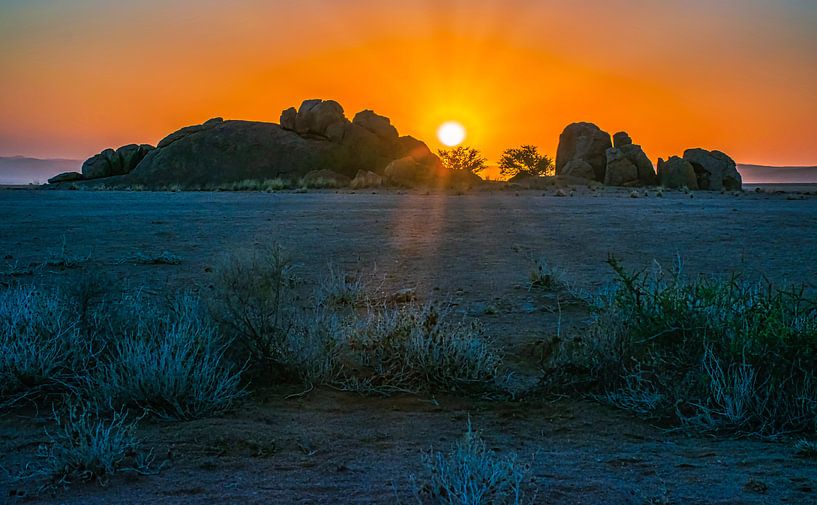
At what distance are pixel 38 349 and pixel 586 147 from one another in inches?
1897

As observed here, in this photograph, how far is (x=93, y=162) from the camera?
49375mm

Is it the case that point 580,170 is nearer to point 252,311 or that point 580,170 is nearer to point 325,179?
point 325,179

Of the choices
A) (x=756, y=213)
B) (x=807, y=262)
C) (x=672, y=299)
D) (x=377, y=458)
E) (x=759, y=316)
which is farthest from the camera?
(x=756, y=213)

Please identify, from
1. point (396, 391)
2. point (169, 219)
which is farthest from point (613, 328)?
point (169, 219)

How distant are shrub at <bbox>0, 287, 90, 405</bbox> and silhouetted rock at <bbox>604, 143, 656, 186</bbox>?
143 feet

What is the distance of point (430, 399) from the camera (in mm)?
5469

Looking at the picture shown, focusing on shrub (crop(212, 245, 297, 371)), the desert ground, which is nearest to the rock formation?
the desert ground

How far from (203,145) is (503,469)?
46513 millimetres

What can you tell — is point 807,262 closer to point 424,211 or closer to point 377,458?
point 377,458

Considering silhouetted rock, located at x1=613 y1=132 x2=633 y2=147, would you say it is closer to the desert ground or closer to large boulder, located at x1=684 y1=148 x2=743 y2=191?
large boulder, located at x1=684 y1=148 x2=743 y2=191

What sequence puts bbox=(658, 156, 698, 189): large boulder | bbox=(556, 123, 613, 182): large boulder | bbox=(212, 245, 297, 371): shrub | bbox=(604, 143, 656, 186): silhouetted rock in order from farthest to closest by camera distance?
bbox=(556, 123, 613, 182): large boulder, bbox=(604, 143, 656, 186): silhouetted rock, bbox=(658, 156, 698, 189): large boulder, bbox=(212, 245, 297, 371): shrub

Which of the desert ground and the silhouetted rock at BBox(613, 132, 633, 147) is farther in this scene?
the silhouetted rock at BBox(613, 132, 633, 147)

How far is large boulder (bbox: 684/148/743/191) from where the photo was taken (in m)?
46.1

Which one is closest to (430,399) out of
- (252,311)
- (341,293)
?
(252,311)
